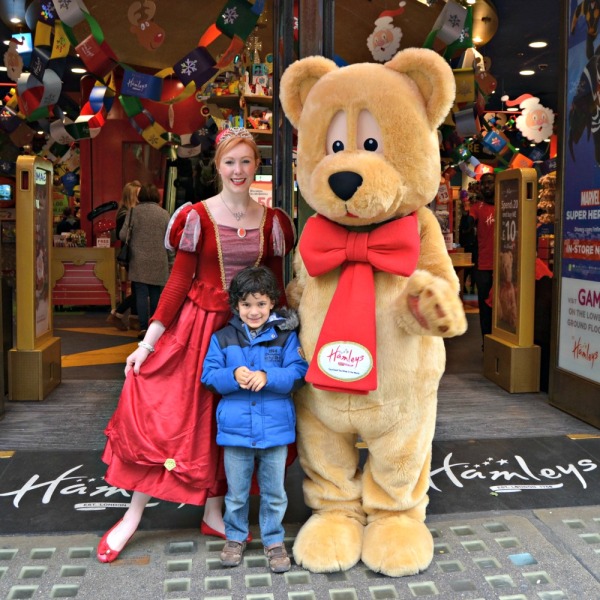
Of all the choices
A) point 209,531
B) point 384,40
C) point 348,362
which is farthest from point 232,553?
point 384,40

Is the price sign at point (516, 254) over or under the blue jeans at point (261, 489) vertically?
over

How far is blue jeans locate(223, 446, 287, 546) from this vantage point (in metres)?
2.65

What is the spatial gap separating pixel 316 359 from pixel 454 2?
2333 mm

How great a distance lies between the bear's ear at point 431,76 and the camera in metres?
2.49

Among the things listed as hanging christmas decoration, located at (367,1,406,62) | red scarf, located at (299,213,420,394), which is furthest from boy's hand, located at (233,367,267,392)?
hanging christmas decoration, located at (367,1,406,62)

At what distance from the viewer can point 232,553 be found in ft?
8.71

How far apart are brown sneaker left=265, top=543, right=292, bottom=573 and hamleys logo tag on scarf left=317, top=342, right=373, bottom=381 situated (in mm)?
704

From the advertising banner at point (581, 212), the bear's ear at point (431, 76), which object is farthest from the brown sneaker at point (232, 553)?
the advertising banner at point (581, 212)

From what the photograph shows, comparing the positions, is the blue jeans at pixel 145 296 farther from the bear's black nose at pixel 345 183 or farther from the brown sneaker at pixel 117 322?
the bear's black nose at pixel 345 183

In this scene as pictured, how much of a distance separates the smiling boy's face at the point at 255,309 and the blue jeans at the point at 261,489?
1.55ft

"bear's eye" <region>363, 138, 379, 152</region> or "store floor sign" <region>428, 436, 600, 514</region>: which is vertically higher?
"bear's eye" <region>363, 138, 379, 152</region>

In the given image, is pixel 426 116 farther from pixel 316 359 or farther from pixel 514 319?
pixel 514 319

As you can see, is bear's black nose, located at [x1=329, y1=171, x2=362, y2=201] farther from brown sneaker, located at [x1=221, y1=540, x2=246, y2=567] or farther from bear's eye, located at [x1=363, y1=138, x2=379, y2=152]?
A: brown sneaker, located at [x1=221, y1=540, x2=246, y2=567]

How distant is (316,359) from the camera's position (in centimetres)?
254
